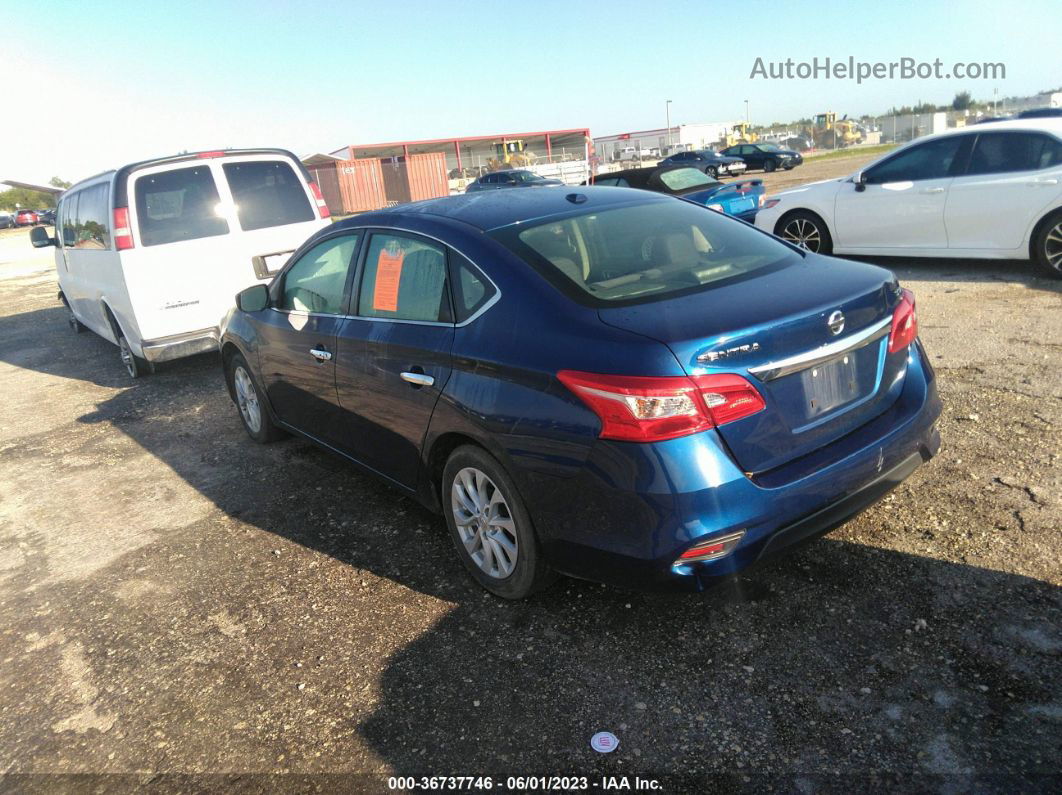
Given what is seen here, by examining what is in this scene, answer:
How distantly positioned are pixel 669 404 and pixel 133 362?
23.6 feet

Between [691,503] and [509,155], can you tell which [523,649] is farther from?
[509,155]

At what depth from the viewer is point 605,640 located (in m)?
3.09

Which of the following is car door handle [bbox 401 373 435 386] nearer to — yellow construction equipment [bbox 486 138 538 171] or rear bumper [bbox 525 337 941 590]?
rear bumper [bbox 525 337 941 590]

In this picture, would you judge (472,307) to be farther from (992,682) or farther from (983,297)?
(983,297)

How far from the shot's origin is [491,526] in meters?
3.32

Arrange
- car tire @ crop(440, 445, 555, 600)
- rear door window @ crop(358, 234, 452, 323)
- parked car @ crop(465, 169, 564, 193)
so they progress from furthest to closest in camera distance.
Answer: parked car @ crop(465, 169, 564, 193), rear door window @ crop(358, 234, 452, 323), car tire @ crop(440, 445, 555, 600)

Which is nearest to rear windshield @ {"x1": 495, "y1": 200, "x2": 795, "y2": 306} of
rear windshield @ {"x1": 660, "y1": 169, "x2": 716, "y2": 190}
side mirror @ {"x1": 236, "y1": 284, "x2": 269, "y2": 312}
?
side mirror @ {"x1": 236, "y1": 284, "x2": 269, "y2": 312}

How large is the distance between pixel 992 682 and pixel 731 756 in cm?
92

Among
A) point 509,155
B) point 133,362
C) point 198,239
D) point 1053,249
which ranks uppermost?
point 509,155

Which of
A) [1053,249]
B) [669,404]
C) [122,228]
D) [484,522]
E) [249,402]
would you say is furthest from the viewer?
[1053,249]

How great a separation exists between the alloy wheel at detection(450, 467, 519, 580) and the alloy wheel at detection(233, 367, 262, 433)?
8.49ft

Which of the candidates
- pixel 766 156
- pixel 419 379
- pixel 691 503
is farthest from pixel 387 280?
pixel 766 156

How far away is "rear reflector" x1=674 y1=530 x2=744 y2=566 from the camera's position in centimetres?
262

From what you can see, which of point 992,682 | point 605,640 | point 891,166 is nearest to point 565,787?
point 605,640
